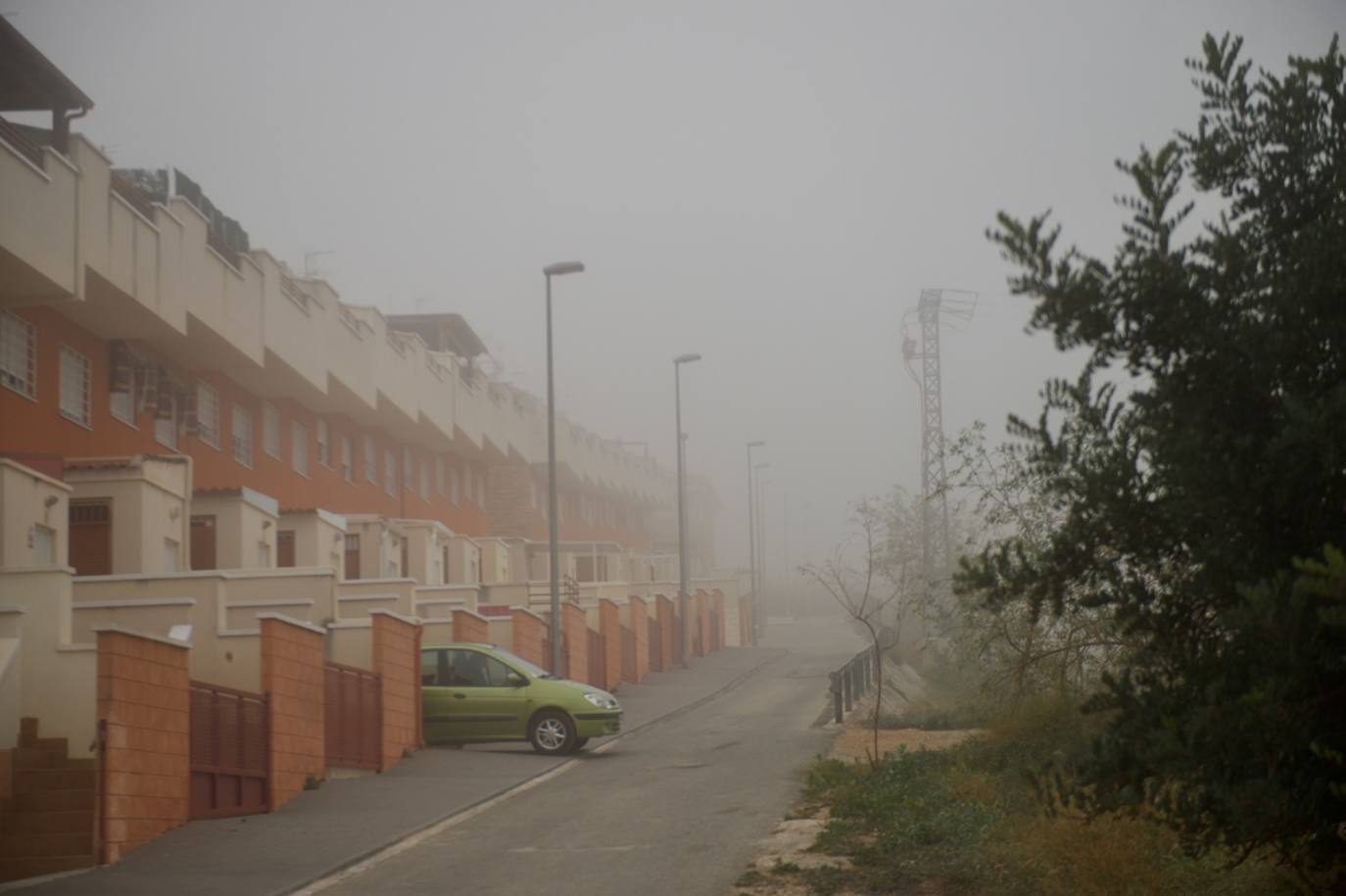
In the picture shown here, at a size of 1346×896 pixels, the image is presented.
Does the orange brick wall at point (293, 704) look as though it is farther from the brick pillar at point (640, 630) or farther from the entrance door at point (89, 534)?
the brick pillar at point (640, 630)

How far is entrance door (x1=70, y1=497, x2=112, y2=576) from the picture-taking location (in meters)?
22.2

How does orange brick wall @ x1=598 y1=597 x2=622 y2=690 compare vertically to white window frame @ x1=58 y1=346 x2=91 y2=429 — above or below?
below

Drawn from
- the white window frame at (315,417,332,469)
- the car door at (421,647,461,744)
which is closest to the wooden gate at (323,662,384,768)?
the car door at (421,647,461,744)

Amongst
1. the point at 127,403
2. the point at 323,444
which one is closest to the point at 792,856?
the point at 127,403

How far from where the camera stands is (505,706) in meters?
24.8

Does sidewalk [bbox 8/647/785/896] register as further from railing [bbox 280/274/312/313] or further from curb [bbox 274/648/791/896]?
railing [bbox 280/274/312/313]

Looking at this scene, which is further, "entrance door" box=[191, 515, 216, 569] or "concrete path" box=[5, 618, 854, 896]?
"entrance door" box=[191, 515, 216, 569]

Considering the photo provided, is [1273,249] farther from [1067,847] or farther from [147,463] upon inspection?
[147,463]

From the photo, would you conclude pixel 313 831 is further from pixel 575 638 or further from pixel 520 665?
pixel 575 638

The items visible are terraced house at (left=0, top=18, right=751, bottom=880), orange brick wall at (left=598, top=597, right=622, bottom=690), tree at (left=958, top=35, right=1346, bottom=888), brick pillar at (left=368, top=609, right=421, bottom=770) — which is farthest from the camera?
orange brick wall at (left=598, top=597, right=622, bottom=690)

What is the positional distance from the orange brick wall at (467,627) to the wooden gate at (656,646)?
20.6m

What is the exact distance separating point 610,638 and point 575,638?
4.06 meters

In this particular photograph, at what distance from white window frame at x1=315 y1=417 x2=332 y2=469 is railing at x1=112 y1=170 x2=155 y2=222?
474 inches

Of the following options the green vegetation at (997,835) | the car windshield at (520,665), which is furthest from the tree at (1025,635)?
the car windshield at (520,665)
